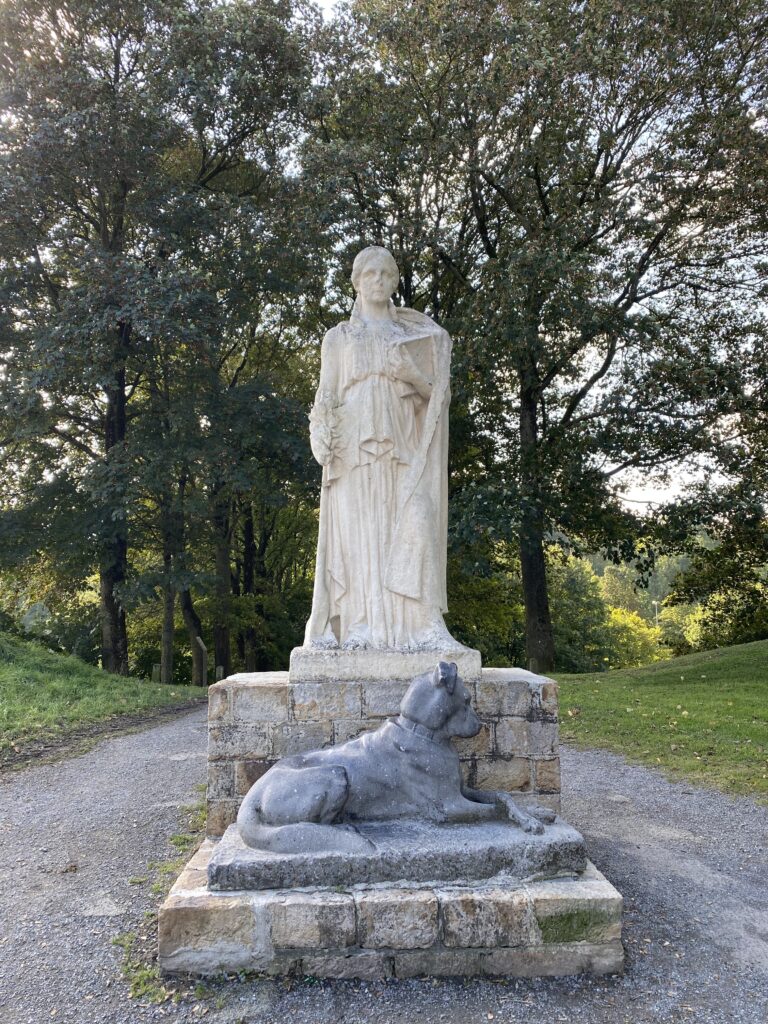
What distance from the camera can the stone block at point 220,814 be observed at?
4.05 m

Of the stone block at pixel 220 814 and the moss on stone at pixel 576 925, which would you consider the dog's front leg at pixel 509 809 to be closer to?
the moss on stone at pixel 576 925

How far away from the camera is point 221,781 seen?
4082mm

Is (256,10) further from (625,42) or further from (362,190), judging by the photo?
(625,42)

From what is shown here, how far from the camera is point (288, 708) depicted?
4141mm

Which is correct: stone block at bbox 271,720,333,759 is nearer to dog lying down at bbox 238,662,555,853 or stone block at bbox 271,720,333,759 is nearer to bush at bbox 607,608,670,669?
dog lying down at bbox 238,662,555,853

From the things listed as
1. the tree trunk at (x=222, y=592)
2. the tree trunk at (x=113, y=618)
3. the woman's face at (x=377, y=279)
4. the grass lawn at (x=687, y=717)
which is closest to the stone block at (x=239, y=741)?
the woman's face at (x=377, y=279)

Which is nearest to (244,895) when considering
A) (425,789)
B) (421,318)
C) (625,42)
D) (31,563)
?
(425,789)

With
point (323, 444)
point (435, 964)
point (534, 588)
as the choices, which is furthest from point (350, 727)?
point (534, 588)

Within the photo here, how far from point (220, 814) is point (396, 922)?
1.48m

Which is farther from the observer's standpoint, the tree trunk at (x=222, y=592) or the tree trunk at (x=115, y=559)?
the tree trunk at (x=222, y=592)

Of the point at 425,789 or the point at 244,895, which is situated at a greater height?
the point at 425,789

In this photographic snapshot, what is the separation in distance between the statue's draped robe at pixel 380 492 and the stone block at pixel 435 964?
170 cm

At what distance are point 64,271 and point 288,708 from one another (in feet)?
44.2

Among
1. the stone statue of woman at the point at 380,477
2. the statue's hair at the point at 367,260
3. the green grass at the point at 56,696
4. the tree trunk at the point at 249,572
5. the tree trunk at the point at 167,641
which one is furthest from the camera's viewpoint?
the tree trunk at the point at 249,572
